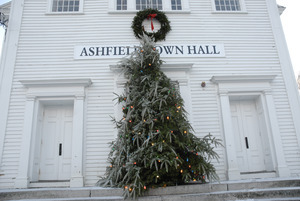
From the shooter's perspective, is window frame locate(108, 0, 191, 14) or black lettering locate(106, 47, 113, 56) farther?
window frame locate(108, 0, 191, 14)

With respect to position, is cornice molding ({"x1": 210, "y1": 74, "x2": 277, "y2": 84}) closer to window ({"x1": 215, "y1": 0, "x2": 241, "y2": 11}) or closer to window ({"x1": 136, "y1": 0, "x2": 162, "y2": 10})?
window ({"x1": 215, "y1": 0, "x2": 241, "y2": 11})

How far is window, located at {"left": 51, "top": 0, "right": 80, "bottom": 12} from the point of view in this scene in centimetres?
742

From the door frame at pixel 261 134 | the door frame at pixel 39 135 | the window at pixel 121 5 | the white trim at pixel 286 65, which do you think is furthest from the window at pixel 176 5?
the door frame at pixel 39 135

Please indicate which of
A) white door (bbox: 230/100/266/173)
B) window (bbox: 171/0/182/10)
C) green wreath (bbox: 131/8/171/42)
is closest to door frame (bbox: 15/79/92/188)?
green wreath (bbox: 131/8/171/42)

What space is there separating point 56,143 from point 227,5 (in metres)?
7.17

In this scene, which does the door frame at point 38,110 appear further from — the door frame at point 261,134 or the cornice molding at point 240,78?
the door frame at point 261,134

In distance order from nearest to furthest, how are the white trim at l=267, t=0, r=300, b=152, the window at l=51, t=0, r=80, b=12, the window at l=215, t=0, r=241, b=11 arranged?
the white trim at l=267, t=0, r=300, b=152, the window at l=51, t=0, r=80, b=12, the window at l=215, t=0, r=241, b=11

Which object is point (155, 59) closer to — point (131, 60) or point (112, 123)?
point (131, 60)

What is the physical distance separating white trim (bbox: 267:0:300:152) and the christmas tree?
3341 mm

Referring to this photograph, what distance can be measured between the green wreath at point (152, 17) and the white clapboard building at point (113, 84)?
0.67ft

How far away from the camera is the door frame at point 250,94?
607cm

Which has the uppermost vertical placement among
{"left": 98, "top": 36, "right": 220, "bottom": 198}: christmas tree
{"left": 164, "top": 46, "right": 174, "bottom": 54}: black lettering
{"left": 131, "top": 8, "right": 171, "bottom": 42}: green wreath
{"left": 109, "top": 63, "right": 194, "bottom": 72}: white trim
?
{"left": 131, "top": 8, "right": 171, "bottom": 42}: green wreath

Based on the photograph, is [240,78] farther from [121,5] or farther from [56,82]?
[56,82]

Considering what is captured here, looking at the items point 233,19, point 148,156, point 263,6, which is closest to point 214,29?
point 233,19
